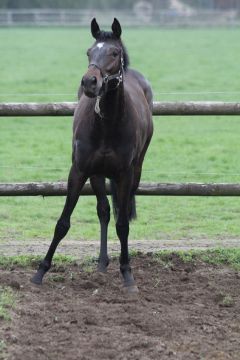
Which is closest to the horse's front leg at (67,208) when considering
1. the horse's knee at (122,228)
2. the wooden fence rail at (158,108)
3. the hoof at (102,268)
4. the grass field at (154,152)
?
the horse's knee at (122,228)

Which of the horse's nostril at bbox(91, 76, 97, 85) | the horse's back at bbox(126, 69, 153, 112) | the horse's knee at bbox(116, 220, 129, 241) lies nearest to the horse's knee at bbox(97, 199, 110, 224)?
the horse's knee at bbox(116, 220, 129, 241)

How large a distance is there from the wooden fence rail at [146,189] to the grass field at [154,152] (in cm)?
85

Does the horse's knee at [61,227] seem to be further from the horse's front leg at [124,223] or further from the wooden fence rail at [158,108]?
the wooden fence rail at [158,108]

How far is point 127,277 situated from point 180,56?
28.3 meters

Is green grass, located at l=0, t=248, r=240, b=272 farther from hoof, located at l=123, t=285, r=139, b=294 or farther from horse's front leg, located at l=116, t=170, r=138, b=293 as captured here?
hoof, located at l=123, t=285, r=139, b=294

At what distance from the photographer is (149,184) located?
805 cm

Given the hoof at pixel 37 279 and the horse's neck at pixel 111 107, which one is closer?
the horse's neck at pixel 111 107

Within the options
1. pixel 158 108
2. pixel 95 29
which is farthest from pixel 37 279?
pixel 158 108

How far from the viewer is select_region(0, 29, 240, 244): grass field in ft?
30.9

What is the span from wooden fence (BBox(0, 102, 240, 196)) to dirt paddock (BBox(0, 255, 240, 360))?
688 mm

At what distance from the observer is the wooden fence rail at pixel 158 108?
7.94 meters

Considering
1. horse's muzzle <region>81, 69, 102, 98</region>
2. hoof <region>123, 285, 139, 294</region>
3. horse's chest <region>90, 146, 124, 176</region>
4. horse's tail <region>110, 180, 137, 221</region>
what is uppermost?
horse's muzzle <region>81, 69, 102, 98</region>

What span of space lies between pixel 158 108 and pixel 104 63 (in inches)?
76.1

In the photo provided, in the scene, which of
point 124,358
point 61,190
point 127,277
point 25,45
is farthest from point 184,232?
point 25,45
